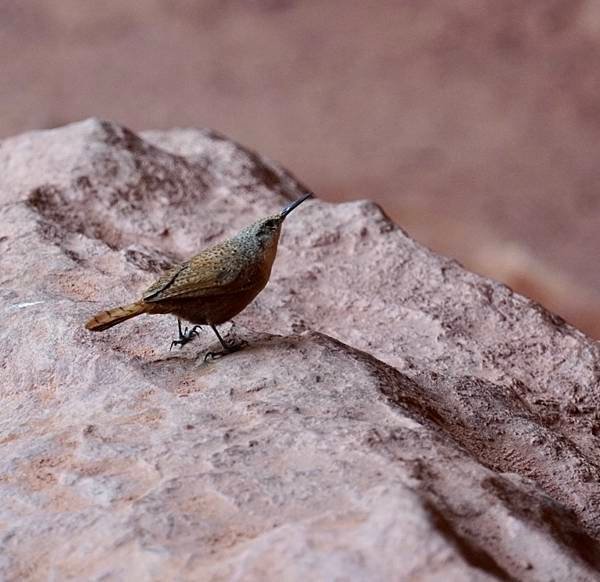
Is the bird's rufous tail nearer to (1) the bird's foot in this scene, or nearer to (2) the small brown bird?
(2) the small brown bird

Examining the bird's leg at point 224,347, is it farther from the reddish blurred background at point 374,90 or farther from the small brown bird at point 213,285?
the reddish blurred background at point 374,90

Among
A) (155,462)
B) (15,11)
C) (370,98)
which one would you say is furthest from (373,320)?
(15,11)

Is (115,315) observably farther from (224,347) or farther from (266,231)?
(266,231)

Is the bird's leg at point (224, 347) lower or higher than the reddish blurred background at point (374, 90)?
lower

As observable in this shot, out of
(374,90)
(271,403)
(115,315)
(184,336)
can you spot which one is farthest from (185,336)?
(374,90)

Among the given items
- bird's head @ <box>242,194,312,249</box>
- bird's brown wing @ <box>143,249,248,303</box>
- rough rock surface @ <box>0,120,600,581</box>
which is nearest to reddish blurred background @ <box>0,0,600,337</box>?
rough rock surface @ <box>0,120,600,581</box>

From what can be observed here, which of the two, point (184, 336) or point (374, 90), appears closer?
point (184, 336)

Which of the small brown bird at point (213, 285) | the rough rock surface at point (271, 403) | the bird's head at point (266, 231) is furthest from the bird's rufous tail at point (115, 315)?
the bird's head at point (266, 231)
